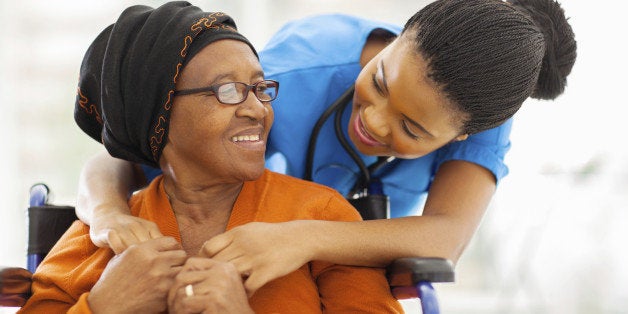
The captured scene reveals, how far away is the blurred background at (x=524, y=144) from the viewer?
3100 mm

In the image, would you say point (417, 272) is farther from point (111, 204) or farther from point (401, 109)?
point (111, 204)

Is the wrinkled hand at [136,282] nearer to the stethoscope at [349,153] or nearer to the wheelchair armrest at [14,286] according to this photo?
the wheelchair armrest at [14,286]

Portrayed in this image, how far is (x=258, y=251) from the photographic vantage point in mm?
1241

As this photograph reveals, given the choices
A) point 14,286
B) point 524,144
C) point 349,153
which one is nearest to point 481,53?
point 349,153

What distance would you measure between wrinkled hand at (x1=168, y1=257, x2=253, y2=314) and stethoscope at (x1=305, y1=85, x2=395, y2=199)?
58cm

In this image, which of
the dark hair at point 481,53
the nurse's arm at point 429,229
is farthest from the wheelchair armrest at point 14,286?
the dark hair at point 481,53

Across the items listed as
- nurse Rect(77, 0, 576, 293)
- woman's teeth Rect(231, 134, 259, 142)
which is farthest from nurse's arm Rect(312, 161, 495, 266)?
woman's teeth Rect(231, 134, 259, 142)

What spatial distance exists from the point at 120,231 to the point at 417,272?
21.9 inches

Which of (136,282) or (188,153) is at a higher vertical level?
(188,153)

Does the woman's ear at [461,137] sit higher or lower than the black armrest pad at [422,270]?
higher

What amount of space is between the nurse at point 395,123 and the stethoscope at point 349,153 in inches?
0.5

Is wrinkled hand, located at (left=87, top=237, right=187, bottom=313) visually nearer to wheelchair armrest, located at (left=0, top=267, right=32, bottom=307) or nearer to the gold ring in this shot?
the gold ring

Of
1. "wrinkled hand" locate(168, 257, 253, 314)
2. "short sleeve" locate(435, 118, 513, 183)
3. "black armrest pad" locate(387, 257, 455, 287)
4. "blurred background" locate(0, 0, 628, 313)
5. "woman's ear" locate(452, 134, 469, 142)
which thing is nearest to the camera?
"wrinkled hand" locate(168, 257, 253, 314)

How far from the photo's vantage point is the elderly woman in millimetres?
1340
